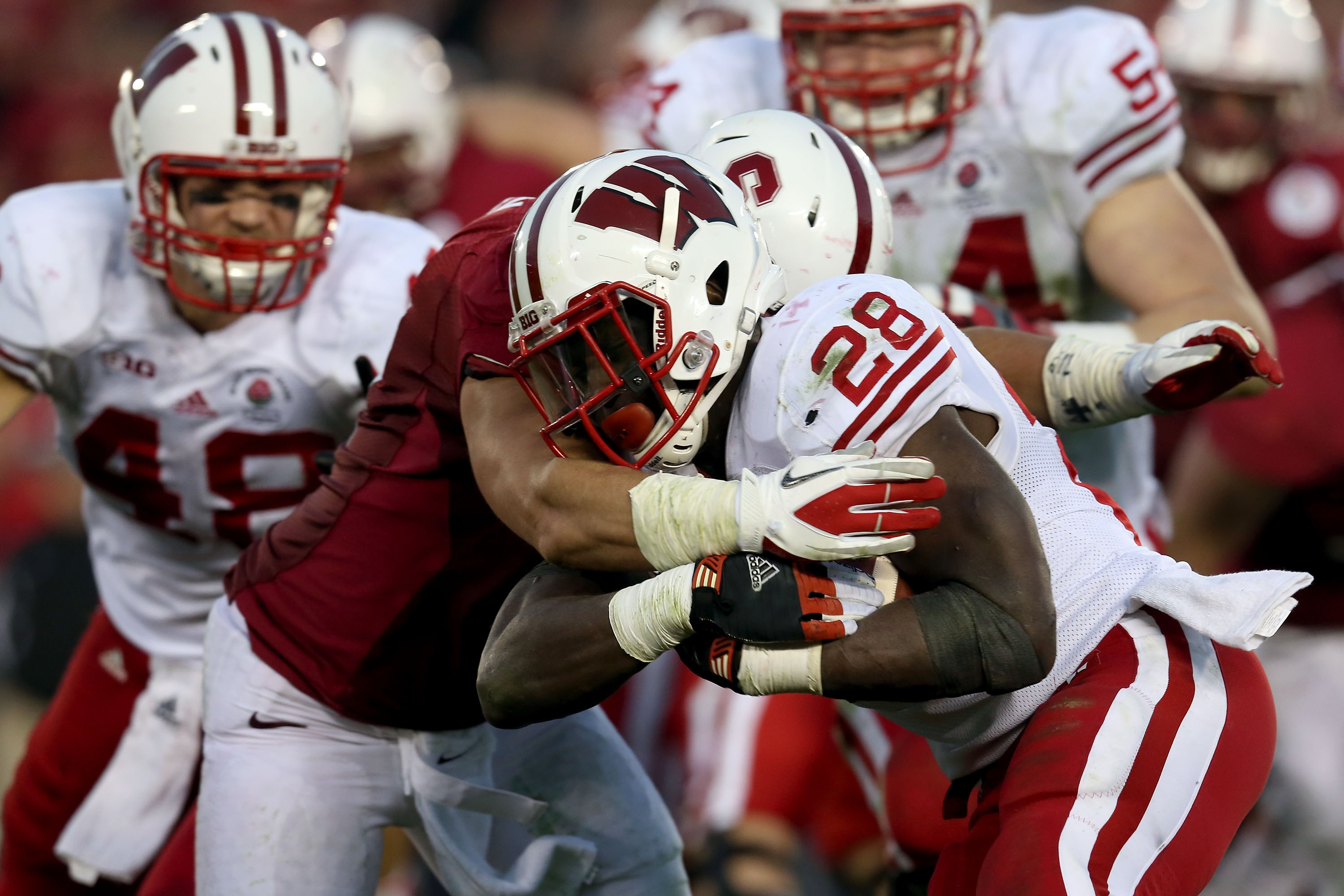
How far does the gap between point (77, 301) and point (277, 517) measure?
61 centimetres

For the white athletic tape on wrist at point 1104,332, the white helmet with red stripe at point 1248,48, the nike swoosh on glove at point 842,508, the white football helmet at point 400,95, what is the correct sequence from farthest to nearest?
A: the white football helmet at point 400,95
the white helmet with red stripe at point 1248,48
the white athletic tape on wrist at point 1104,332
the nike swoosh on glove at point 842,508

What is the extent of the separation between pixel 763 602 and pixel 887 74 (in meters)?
1.98

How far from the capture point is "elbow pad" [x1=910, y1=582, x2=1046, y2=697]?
2.30 m

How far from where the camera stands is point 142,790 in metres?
3.69

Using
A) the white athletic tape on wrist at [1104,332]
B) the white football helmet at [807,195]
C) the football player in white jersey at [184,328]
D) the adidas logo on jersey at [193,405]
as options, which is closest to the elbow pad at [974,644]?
the white football helmet at [807,195]

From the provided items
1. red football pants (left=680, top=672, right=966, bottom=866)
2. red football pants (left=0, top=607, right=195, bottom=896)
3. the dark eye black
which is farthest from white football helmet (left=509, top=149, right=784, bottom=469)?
red football pants (left=680, top=672, right=966, bottom=866)

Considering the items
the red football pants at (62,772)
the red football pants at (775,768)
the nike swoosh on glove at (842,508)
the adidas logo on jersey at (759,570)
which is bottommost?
the red football pants at (775,768)

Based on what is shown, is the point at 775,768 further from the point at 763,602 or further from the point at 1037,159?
the point at 763,602

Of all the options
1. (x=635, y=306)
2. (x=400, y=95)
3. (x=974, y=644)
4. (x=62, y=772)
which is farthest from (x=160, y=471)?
(x=400, y=95)

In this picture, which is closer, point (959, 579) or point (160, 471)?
point (959, 579)

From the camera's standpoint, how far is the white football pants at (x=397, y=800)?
2918 mm

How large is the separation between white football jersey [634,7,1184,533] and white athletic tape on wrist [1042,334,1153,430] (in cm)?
90

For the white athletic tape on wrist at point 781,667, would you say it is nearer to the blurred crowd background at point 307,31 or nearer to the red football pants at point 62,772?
the red football pants at point 62,772

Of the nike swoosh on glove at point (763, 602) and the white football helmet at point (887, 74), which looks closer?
the nike swoosh on glove at point (763, 602)
